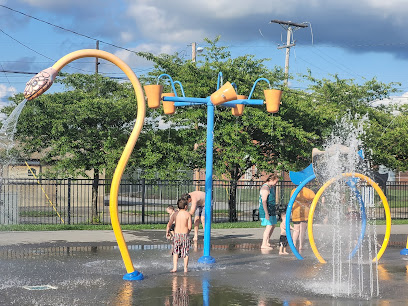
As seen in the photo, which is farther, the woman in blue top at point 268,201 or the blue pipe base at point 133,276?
the woman in blue top at point 268,201

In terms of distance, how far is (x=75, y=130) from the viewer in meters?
19.3

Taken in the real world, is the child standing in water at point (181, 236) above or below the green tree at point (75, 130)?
below

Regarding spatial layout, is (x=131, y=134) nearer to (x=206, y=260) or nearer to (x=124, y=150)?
(x=124, y=150)

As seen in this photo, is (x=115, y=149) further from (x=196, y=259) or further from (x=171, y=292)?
(x=171, y=292)

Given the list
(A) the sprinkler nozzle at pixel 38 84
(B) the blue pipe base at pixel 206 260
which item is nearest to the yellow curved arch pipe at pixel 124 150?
(A) the sprinkler nozzle at pixel 38 84

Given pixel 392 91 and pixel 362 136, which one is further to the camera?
pixel 392 91

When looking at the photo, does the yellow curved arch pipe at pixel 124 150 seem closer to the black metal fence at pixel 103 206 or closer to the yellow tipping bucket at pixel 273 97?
the yellow tipping bucket at pixel 273 97

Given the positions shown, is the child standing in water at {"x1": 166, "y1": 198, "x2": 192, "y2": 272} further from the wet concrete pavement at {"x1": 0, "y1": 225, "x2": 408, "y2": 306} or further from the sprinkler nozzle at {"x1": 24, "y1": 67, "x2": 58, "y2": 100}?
the sprinkler nozzle at {"x1": 24, "y1": 67, "x2": 58, "y2": 100}

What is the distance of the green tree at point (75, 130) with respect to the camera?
18.8 meters

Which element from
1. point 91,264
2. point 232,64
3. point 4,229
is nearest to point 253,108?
point 232,64

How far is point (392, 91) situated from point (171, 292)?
72.9ft

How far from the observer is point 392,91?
2797 cm

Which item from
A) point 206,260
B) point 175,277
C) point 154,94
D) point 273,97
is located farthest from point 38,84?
point 206,260

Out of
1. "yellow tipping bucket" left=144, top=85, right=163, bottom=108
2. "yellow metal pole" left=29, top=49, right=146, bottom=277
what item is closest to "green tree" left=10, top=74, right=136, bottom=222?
"yellow tipping bucket" left=144, top=85, right=163, bottom=108
